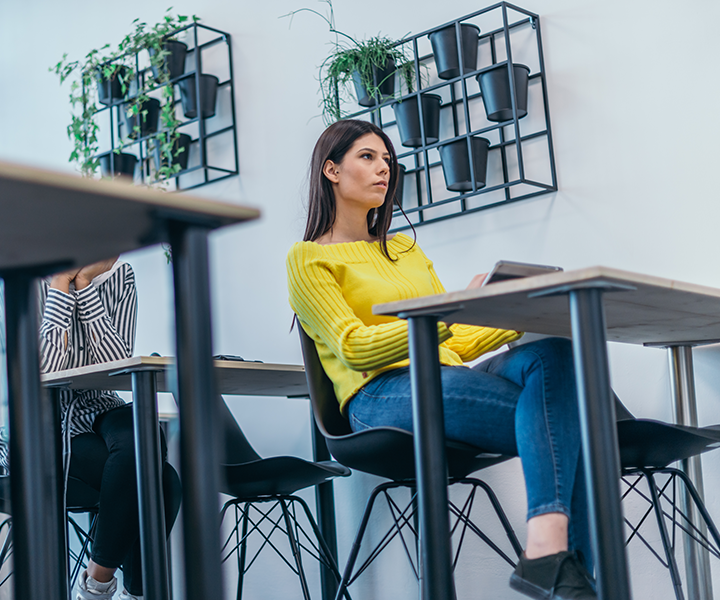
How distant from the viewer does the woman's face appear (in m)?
2.25

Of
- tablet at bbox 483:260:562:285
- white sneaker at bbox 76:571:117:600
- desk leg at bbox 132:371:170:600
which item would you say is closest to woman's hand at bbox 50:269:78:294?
desk leg at bbox 132:371:170:600

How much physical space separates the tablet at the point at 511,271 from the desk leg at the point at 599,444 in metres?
0.16

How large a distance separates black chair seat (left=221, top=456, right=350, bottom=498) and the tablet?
1.07 meters

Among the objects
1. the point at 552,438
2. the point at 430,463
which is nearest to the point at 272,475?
the point at 430,463

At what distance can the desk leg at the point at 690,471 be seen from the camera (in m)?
2.13

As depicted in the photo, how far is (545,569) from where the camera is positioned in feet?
4.28

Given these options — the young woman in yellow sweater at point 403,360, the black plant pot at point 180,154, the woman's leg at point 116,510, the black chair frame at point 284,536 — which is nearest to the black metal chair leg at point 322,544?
the black chair frame at point 284,536

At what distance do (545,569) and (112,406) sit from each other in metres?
1.48

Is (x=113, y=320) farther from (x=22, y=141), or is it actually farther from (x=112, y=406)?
(x=22, y=141)

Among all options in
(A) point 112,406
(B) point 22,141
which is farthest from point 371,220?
(B) point 22,141

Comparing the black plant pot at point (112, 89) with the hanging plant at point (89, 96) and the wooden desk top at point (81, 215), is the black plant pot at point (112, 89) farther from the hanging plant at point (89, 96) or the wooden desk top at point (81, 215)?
the wooden desk top at point (81, 215)

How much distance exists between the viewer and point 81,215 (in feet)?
2.26

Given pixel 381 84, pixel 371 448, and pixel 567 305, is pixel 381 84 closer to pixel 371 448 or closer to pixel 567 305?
pixel 371 448

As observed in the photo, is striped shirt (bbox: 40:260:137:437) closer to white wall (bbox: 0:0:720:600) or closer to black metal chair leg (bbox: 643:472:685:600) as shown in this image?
white wall (bbox: 0:0:720:600)
